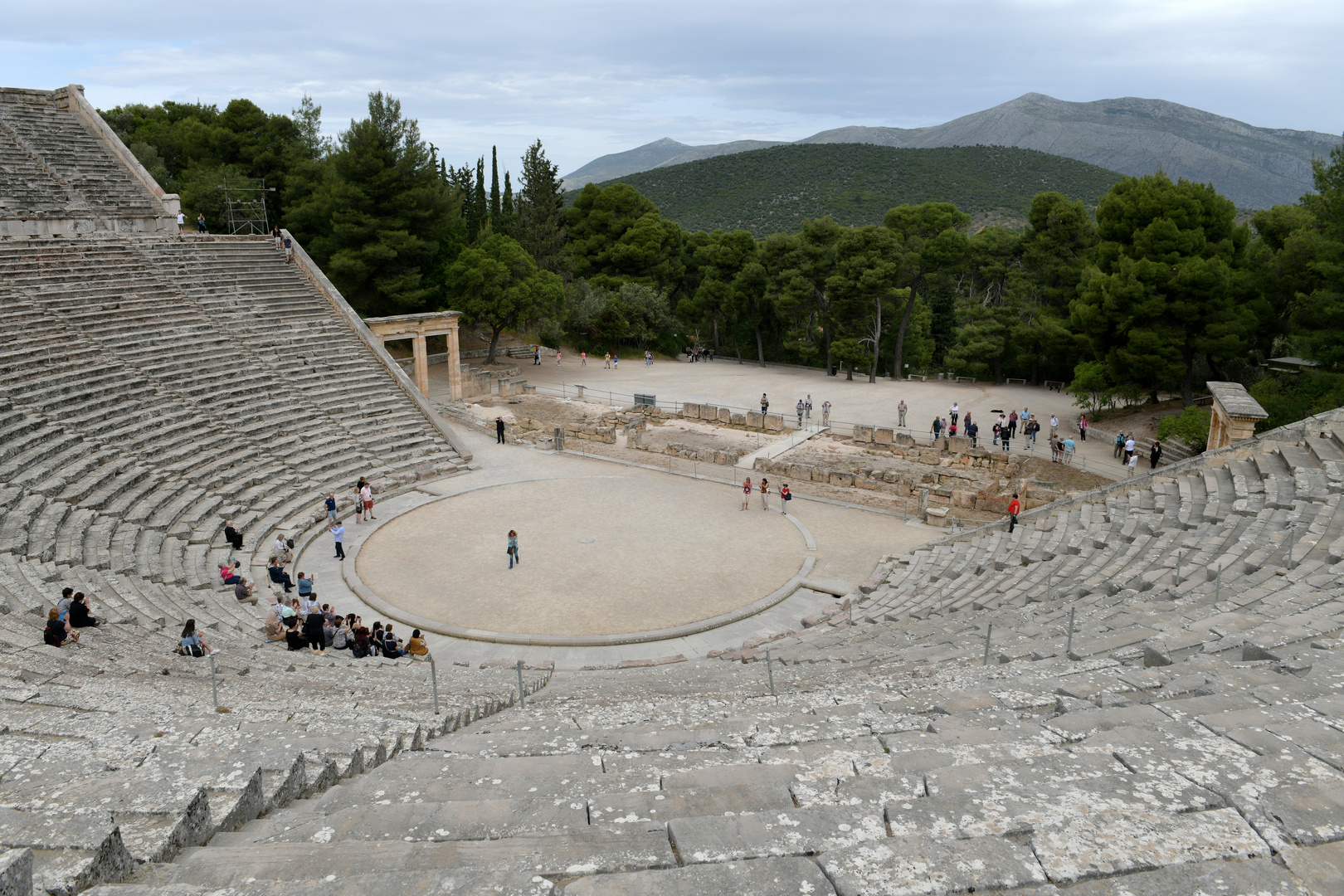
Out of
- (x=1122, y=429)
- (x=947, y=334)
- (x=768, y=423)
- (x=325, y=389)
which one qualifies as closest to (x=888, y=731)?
(x=325, y=389)

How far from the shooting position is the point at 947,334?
48500 mm

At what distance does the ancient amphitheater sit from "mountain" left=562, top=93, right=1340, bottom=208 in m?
118

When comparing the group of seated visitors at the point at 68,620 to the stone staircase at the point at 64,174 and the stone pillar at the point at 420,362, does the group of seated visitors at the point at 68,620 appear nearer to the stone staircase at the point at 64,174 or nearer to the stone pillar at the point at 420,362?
the stone staircase at the point at 64,174

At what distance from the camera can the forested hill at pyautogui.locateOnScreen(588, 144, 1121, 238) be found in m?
84.3

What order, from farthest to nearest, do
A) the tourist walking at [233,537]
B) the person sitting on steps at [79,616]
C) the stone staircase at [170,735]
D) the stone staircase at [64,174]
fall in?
the stone staircase at [64,174] → the tourist walking at [233,537] → the person sitting on steps at [79,616] → the stone staircase at [170,735]

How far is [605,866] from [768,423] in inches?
1151

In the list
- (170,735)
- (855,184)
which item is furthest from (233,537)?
(855,184)

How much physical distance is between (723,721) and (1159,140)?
176882 millimetres

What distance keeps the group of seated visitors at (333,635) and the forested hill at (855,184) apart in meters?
70.3

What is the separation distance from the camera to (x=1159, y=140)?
14850 cm

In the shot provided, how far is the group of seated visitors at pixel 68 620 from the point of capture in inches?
383

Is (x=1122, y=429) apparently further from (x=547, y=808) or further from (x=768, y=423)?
(x=547, y=808)

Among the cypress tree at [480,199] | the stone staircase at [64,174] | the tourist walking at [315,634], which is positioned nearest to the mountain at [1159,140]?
the cypress tree at [480,199]

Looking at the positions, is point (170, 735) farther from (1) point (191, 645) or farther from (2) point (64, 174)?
(2) point (64, 174)
